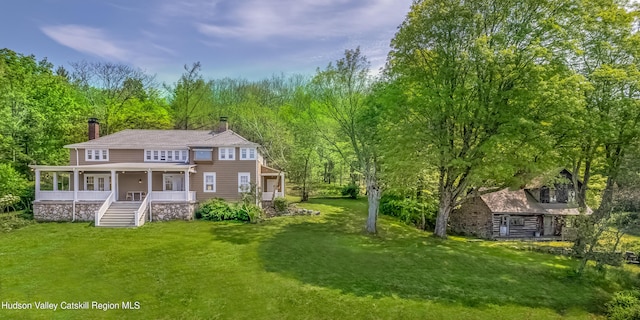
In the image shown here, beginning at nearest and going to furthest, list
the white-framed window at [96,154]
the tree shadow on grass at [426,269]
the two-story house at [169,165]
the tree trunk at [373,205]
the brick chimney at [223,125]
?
the tree shadow on grass at [426,269] < the tree trunk at [373,205] < the two-story house at [169,165] < the white-framed window at [96,154] < the brick chimney at [223,125]

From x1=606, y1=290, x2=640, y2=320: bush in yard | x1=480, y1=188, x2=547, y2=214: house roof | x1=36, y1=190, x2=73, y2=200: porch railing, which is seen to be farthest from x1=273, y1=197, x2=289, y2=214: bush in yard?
x1=606, y1=290, x2=640, y2=320: bush in yard

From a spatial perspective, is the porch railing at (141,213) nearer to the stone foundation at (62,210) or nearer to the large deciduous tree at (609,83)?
the stone foundation at (62,210)

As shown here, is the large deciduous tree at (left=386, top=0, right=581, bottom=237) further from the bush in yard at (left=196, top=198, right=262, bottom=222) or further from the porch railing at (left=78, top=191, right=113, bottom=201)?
the porch railing at (left=78, top=191, right=113, bottom=201)

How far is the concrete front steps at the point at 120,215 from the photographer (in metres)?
20.6

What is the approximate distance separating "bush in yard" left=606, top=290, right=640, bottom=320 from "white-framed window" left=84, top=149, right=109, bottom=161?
3122cm

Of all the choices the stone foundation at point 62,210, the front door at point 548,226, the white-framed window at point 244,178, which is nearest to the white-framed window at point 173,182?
the white-framed window at point 244,178

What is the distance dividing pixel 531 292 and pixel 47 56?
61.3 meters

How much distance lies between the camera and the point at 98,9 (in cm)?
1706

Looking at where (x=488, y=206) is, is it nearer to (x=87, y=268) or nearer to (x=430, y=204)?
(x=430, y=204)

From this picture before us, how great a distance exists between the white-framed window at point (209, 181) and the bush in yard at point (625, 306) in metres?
23.6

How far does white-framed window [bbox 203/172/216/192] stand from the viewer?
2598 centimetres

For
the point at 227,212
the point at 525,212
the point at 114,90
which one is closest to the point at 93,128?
the point at 227,212

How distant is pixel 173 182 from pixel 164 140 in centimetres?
402

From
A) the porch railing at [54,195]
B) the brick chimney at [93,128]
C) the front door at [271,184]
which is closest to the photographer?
the porch railing at [54,195]
